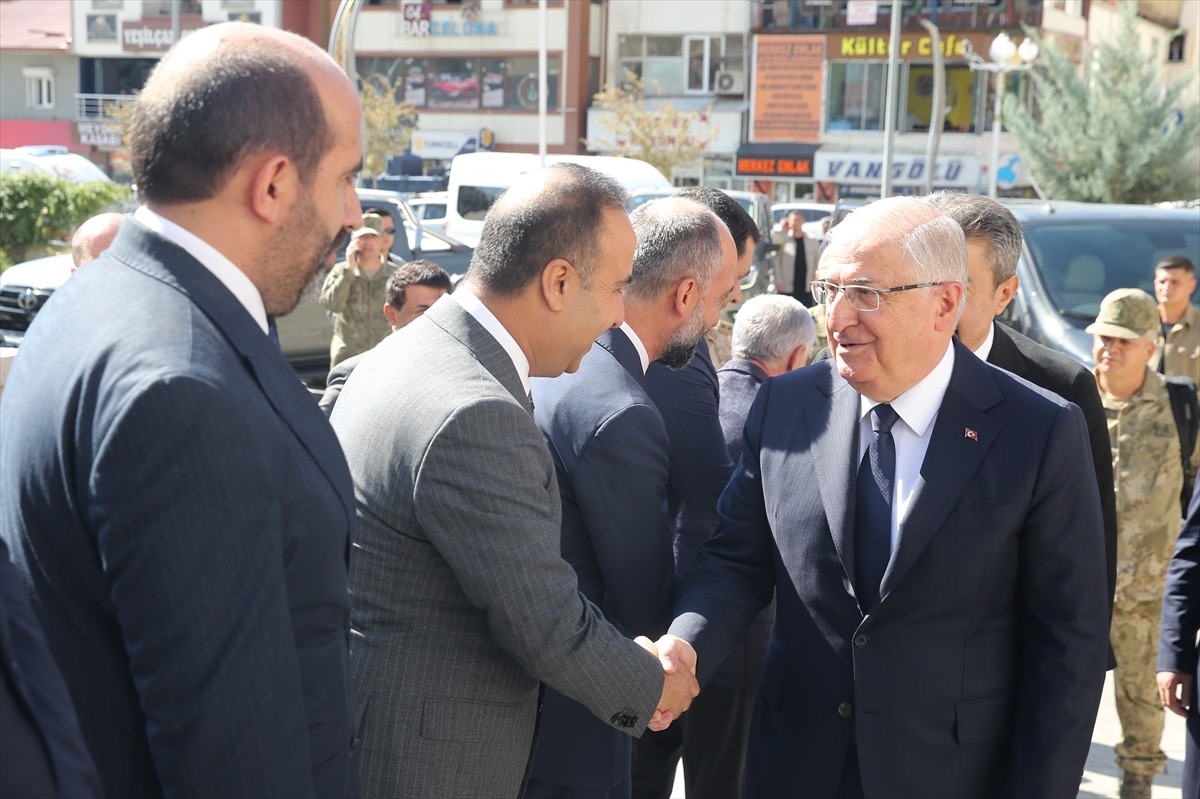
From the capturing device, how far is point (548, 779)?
3.06 meters

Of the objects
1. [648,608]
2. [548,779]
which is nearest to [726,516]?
[648,608]

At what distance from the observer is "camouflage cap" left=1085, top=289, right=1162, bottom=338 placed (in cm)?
534

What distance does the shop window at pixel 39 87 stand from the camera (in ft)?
167

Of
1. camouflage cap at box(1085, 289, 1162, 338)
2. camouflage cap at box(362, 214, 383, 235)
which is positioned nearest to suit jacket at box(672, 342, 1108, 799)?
camouflage cap at box(1085, 289, 1162, 338)

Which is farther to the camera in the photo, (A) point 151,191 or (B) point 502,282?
(B) point 502,282

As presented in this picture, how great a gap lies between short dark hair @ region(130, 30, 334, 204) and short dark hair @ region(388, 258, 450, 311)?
4535 millimetres

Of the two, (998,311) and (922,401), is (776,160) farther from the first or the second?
(922,401)

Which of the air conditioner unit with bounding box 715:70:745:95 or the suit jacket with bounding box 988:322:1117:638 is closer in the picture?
the suit jacket with bounding box 988:322:1117:638

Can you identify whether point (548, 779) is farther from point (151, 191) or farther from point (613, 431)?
point (151, 191)

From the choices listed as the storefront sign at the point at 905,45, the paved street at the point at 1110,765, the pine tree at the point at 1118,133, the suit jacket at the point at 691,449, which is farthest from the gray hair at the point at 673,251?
the storefront sign at the point at 905,45

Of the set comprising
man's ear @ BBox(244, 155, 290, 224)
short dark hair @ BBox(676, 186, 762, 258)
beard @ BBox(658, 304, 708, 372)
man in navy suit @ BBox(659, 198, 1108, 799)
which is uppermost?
man's ear @ BBox(244, 155, 290, 224)

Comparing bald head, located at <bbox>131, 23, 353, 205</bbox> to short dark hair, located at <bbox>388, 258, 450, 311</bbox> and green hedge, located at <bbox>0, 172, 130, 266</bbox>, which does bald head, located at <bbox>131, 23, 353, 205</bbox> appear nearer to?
short dark hair, located at <bbox>388, 258, 450, 311</bbox>

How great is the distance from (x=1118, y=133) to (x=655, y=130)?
1515 cm

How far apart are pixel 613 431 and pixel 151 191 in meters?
1.38
